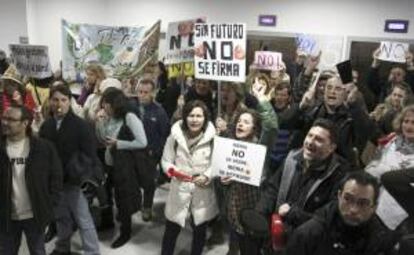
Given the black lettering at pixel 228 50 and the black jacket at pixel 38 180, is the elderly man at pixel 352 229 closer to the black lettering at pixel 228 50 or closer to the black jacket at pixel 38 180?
the black jacket at pixel 38 180

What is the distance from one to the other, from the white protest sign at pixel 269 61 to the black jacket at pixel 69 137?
10.4 ft

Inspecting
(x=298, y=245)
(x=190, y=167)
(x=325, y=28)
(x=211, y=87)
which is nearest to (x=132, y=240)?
(x=190, y=167)

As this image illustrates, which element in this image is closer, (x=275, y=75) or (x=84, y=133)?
(x=84, y=133)

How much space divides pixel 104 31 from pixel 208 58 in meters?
2.56

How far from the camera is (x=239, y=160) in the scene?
3283mm

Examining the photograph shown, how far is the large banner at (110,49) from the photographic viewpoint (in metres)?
5.86

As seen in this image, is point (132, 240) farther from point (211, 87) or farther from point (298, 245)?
point (298, 245)

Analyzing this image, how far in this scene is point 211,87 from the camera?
5.07 m

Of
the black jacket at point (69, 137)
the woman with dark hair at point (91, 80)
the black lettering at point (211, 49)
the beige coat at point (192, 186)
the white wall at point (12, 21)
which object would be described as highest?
the white wall at point (12, 21)

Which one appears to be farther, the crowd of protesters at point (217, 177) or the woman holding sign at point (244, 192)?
the woman holding sign at point (244, 192)

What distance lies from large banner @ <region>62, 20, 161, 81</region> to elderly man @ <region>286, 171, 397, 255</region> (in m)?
4.23

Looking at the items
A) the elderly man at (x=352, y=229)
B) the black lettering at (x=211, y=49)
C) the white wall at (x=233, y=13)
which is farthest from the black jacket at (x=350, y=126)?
the white wall at (x=233, y=13)

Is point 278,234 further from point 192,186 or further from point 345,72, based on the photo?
point 345,72

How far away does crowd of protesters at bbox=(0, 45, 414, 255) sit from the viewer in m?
2.22
